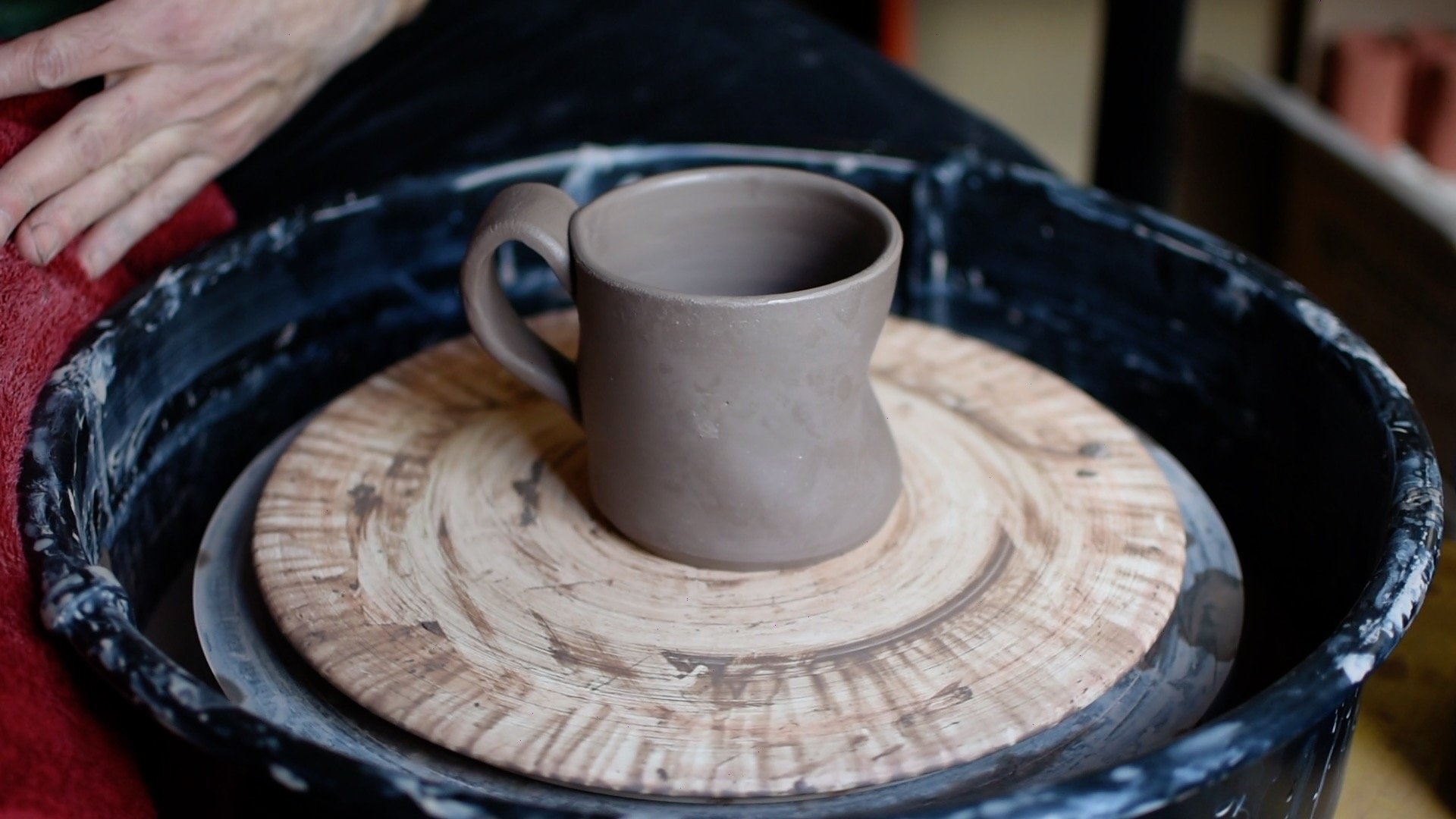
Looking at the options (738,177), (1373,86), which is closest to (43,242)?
(738,177)

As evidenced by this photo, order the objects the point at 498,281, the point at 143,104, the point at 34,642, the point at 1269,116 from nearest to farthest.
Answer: the point at 34,642
the point at 498,281
the point at 143,104
the point at 1269,116

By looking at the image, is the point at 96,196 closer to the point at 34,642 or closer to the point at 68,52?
the point at 68,52

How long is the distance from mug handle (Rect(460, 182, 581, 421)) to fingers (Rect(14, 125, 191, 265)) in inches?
10.7

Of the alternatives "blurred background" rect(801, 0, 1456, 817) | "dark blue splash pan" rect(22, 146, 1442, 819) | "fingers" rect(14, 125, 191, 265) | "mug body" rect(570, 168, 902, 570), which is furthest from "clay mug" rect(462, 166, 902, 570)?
"blurred background" rect(801, 0, 1456, 817)

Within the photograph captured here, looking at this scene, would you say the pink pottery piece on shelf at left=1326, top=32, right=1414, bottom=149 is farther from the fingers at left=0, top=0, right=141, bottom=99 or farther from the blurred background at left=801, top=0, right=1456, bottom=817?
the fingers at left=0, top=0, right=141, bottom=99

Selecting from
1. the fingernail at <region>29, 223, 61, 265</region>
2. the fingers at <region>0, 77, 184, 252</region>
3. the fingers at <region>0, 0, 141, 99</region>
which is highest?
the fingers at <region>0, 0, 141, 99</region>

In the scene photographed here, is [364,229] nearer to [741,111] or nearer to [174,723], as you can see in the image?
[741,111]

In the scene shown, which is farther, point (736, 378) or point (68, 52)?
point (68, 52)

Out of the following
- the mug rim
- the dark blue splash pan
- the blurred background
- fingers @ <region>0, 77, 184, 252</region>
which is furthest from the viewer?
the blurred background

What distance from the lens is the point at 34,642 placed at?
0.63 meters

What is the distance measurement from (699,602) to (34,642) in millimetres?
342

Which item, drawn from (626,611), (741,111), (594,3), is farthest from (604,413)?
(594,3)

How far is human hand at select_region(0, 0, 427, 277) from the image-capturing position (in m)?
0.80

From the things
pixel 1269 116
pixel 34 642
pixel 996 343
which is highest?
pixel 34 642
